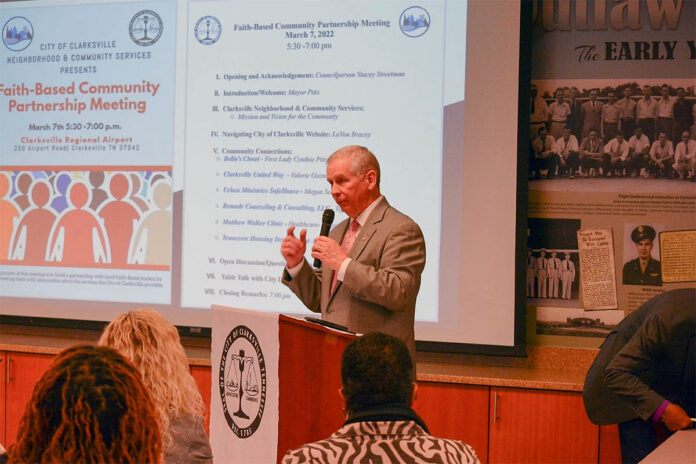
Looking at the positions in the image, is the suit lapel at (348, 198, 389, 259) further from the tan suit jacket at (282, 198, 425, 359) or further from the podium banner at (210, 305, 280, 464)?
the podium banner at (210, 305, 280, 464)

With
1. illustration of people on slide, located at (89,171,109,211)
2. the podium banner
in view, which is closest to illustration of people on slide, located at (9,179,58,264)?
illustration of people on slide, located at (89,171,109,211)

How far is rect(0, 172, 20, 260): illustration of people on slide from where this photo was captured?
488 centimetres

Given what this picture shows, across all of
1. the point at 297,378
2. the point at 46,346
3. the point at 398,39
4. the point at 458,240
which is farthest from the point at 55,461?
the point at 46,346

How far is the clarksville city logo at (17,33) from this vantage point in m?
4.86

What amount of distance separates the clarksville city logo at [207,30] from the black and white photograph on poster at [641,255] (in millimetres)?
2487

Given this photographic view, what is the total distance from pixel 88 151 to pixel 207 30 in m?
1.07

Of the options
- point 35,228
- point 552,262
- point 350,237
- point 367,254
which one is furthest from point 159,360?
point 35,228

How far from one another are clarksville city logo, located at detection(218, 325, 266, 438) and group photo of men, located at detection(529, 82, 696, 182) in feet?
6.73

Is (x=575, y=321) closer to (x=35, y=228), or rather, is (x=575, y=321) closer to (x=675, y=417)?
(x=675, y=417)

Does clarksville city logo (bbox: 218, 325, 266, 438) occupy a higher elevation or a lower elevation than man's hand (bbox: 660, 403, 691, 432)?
higher

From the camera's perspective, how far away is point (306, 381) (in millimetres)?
2525

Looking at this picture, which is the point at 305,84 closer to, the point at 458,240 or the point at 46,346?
the point at 458,240

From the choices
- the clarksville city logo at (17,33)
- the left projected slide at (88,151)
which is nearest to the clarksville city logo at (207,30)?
the left projected slide at (88,151)

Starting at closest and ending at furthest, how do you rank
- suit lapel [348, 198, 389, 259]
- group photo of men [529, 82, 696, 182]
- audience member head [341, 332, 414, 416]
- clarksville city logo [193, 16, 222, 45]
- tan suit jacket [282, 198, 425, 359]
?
audience member head [341, 332, 414, 416]
tan suit jacket [282, 198, 425, 359]
suit lapel [348, 198, 389, 259]
group photo of men [529, 82, 696, 182]
clarksville city logo [193, 16, 222, 45]
